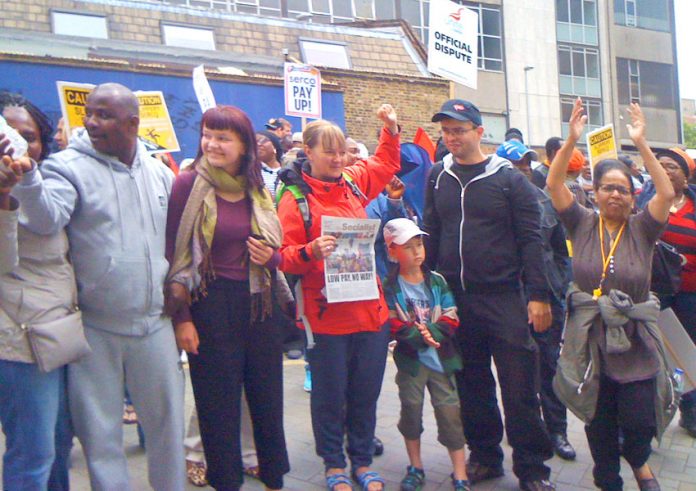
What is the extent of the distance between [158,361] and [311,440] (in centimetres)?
214

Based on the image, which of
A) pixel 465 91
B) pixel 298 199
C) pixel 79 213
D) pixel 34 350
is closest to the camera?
pixel 34 350

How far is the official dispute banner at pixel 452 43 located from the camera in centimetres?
710

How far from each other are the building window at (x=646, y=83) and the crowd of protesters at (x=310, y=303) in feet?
112

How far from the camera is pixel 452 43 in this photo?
7.25m

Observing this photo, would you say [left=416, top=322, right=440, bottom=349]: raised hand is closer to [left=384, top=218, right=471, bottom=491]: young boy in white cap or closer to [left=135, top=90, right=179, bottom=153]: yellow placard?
[left=384, top=218, right=471, bottom=491]: young boy in white cap

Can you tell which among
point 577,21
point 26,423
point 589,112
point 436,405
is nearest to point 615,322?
point 436,405

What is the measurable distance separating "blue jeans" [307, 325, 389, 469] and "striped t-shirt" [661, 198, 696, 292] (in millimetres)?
2271

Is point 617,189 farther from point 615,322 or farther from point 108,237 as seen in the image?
point 108,237

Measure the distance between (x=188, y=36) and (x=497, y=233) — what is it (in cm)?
1831

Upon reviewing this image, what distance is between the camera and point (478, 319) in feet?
13.2

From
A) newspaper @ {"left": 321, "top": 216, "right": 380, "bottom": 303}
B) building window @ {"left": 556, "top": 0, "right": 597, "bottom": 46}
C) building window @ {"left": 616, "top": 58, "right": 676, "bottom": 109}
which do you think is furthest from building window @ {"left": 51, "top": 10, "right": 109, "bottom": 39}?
building window @ {"left": 616, "top": 58, "right": 676, "bottom": 109}

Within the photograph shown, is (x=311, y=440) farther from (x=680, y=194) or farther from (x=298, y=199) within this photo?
(x=680, y=194)

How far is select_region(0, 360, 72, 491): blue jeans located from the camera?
9.00 ft

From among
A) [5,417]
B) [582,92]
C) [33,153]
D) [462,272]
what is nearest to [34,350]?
[5,417]
